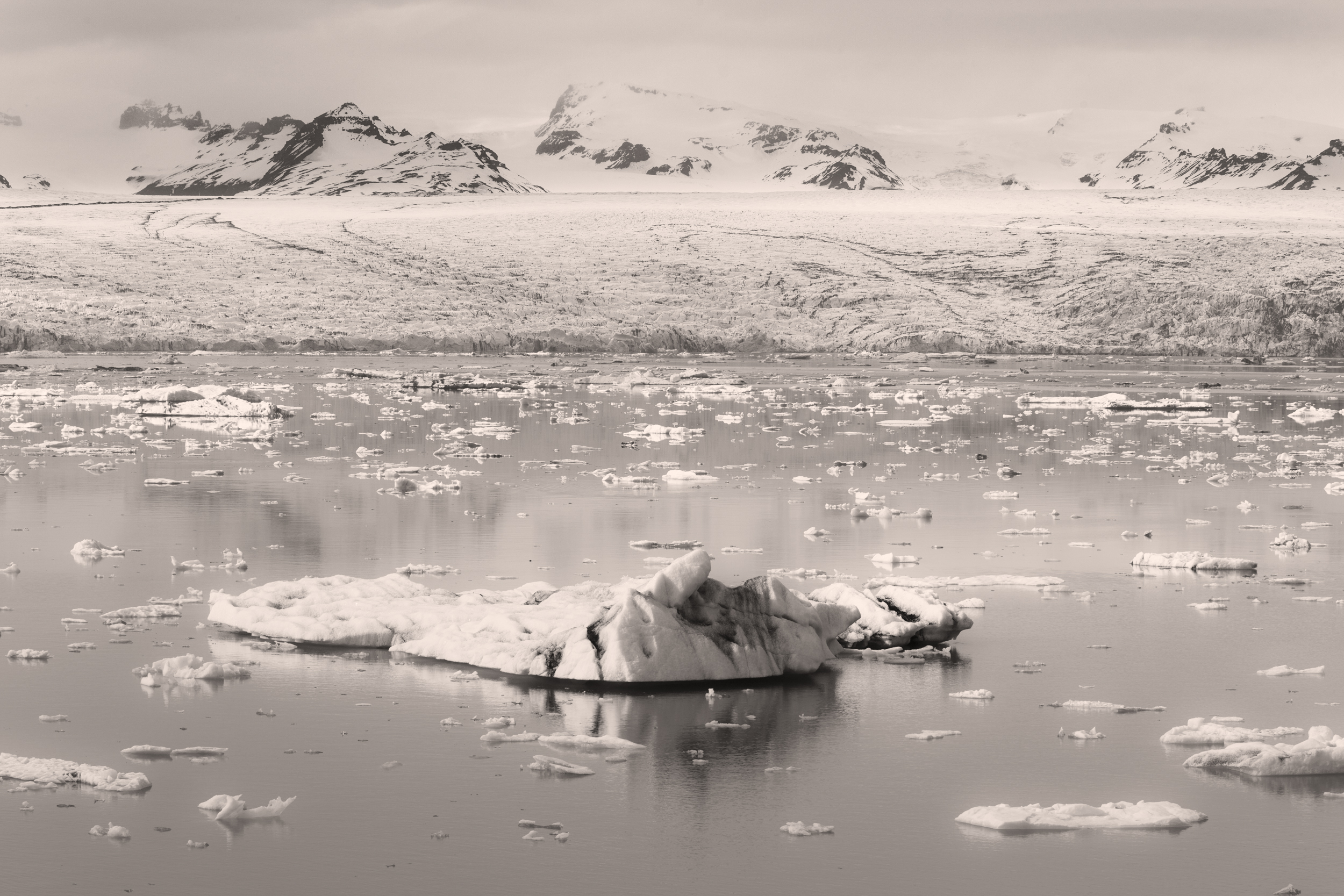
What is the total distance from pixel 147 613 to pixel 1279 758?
6.68m

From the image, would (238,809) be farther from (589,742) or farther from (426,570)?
(426,570)

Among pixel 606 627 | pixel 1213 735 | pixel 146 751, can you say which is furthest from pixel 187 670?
pixel 1213 735

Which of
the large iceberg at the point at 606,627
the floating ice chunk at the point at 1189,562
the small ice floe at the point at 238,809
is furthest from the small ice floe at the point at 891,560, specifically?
the small ice floe at the point at 238,809

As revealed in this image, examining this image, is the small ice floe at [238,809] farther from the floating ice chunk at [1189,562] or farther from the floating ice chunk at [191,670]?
the floating ice chunk at [1189,562]

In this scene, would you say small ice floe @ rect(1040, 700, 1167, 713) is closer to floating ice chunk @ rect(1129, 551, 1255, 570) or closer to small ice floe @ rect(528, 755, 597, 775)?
small ice floe @ rect(528, 755, 597, 775)

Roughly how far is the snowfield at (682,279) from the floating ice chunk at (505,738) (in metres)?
38.6

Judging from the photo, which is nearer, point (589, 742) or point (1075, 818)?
point (1075, 818)

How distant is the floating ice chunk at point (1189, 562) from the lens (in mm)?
12148

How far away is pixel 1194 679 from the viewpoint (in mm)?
8875

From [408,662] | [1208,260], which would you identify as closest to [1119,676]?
[408,662]

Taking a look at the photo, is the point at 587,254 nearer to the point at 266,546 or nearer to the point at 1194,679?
the point at 266,546

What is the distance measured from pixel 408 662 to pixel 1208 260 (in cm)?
4801

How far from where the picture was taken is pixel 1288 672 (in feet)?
29.4

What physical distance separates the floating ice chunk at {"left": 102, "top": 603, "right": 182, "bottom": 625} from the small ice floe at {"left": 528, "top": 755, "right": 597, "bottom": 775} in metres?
3.90
